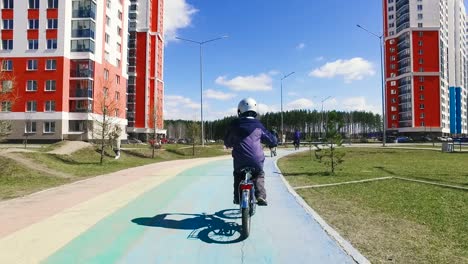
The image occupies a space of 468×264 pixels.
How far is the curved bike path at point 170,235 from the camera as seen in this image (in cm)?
469

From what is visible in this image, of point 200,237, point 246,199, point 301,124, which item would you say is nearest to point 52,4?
point 200,237

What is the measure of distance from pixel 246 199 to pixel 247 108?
1.56 m

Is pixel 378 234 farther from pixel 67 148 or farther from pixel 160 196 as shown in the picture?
pixel 67 148

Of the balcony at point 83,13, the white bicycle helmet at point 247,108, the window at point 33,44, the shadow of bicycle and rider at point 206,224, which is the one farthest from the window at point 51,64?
the white bicycle helmet at point 247,108

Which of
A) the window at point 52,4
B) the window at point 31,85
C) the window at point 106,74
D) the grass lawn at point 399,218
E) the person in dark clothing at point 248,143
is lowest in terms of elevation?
the grass lawn at point 399,218

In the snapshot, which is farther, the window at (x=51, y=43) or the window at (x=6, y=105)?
the window at (x=51, y=43)

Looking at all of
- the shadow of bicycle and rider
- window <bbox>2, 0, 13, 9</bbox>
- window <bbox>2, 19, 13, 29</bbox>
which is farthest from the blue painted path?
window <bbox>2, 0, 13, 9</bbox>

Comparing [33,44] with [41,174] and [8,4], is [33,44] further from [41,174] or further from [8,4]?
[41,174]

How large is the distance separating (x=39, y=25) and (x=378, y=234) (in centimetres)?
5057

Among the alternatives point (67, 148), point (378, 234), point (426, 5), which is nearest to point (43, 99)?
point (67, 148)

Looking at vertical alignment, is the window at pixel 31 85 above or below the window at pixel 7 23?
below

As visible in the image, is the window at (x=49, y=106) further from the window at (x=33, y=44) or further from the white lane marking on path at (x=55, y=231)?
the white lane marking on path at (x=55, y=231)

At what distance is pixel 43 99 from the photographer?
4697 cm

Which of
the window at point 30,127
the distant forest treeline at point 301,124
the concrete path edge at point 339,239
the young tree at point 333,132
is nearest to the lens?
the concrete path edge at point 339,239
